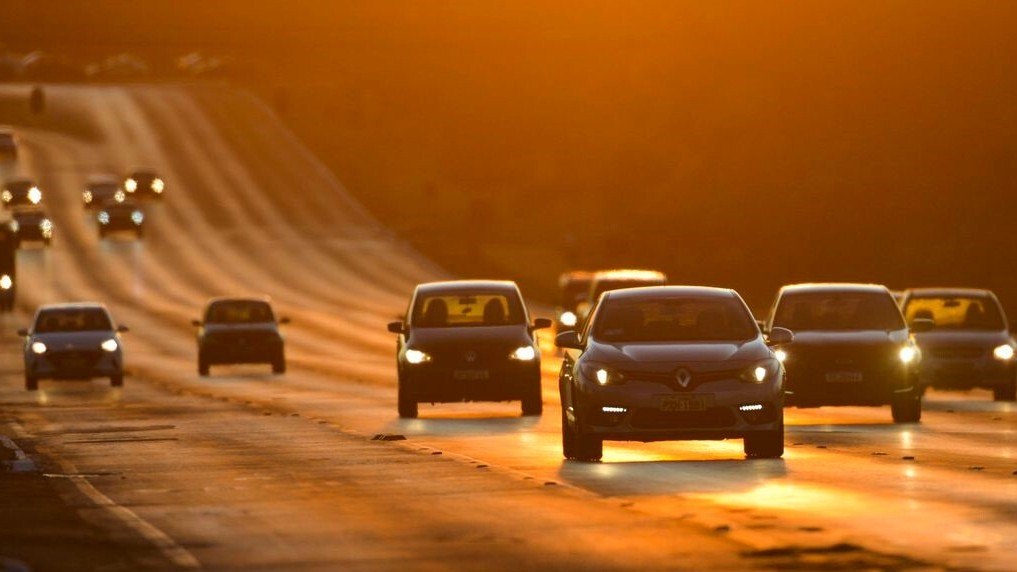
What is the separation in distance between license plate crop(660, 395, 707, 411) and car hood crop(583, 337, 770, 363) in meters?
0.33

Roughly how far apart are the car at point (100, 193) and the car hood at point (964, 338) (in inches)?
3059

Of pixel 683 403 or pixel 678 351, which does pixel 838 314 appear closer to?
pixel 678 351

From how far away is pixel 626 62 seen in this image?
620 feet

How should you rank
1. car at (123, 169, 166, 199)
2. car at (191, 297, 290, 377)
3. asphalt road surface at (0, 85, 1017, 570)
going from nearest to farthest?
1. asphalt road surface at (0, 85, 1017, 570)
2. car at (191, 297, 290, 377)
3. car at (123, 169, 166, 199)

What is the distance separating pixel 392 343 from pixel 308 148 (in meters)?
77.4

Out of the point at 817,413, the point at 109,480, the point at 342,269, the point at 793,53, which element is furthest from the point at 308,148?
the point at 109,480

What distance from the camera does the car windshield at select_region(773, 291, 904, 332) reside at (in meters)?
27.0

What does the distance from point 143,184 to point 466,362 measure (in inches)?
3396

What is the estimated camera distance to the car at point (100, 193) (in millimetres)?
107938

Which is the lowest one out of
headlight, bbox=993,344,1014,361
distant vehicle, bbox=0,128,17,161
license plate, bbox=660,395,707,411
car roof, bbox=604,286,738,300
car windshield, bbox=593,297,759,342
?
headlight, bbox=993,344,1014,361

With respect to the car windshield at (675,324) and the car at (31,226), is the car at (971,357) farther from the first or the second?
the car at (31,226)

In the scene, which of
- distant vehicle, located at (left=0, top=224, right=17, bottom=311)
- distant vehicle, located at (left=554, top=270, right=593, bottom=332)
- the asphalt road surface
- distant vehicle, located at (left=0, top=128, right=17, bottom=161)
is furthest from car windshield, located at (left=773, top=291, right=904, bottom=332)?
distant vehicle, located at (left=0, top=128, right=17, bottom=161)

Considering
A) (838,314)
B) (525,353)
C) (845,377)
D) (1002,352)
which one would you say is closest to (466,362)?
(525,353)

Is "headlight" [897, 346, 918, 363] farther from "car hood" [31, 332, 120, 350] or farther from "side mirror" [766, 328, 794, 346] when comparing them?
"car hood" [31, 332, 120, 350]
